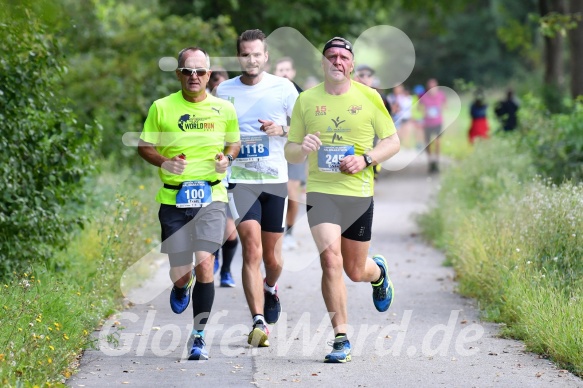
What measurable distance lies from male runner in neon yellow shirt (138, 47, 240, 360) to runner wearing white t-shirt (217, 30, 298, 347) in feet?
1.72

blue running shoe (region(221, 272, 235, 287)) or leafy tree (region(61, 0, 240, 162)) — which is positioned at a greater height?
leafy tree (region(61, 0, 240, 162))

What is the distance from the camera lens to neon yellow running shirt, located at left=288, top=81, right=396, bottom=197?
762 centimetres

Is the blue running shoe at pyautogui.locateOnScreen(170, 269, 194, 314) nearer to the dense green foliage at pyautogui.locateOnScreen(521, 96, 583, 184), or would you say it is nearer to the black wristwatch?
the black wristwatch

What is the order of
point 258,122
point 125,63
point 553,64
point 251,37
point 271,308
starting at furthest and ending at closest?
point 553,64 < point 125,63 < point 271,308 < point 258,122 < point 251,37

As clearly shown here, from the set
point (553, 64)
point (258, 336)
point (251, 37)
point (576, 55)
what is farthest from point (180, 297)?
point (553, 64)

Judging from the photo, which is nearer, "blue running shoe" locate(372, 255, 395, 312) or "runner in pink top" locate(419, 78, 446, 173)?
"blue running shoe" locate(372, 255, 395, 312)

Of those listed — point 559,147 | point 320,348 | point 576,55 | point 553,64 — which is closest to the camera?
point 320,348

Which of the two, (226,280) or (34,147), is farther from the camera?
(226,280)

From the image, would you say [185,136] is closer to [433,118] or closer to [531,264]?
[531,264]

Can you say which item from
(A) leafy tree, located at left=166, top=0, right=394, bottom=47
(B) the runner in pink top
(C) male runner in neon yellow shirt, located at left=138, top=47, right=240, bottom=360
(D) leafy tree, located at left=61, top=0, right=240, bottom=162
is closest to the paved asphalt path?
(C) male runner in neon yellow shirt, located at left=138, top=47, right=240, bottom=360

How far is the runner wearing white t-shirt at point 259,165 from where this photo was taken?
820 cm

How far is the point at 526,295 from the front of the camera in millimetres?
8289

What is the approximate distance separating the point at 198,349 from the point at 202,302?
33 centimetres

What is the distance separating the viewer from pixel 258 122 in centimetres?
844
